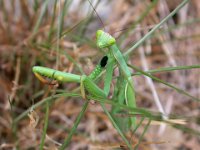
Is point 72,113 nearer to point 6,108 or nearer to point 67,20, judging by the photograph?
point 6,108

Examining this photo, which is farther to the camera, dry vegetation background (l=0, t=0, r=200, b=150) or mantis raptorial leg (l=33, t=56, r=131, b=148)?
dry vegetation background (l=0, t=0, r=200, b=150)

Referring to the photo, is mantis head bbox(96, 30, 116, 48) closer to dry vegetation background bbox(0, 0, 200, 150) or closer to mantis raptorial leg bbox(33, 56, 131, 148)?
mantis raptorial leg bbox(33, 56, 131, 148)

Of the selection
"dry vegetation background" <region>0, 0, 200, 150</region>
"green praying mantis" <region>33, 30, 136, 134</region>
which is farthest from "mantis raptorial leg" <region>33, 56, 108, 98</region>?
"dry vegetation background" <region>0, 0, 200, 150</region>

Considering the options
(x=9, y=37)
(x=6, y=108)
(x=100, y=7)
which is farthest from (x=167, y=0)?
(x=6, y=108)

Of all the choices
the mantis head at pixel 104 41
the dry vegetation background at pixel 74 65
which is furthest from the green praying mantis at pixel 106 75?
the dry vegetation background at pixel 74 65

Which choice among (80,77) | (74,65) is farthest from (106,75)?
(74,65)

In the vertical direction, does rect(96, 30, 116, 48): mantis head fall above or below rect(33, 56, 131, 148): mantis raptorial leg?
above

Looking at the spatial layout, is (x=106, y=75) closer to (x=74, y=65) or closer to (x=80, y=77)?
(x=80, y=77)

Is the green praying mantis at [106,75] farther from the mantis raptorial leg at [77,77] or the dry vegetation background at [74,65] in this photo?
the dry vegetation background at [74,65]
